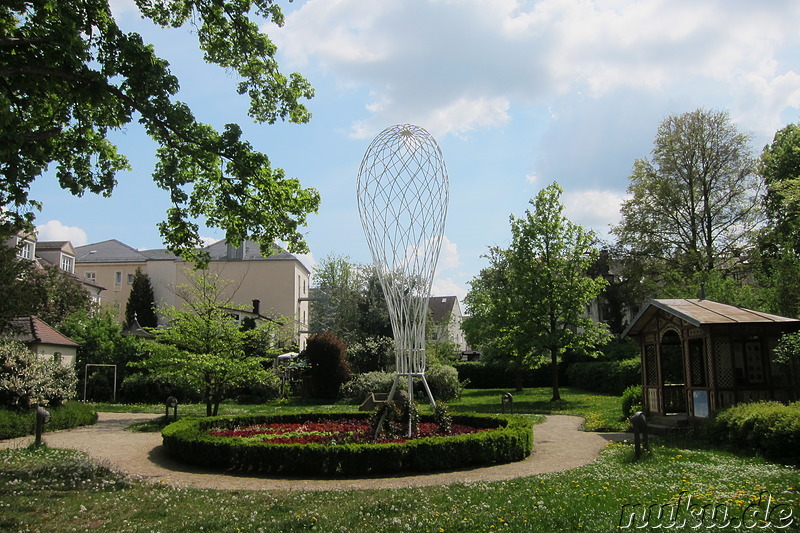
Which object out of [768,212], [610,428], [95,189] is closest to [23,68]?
[95,189]

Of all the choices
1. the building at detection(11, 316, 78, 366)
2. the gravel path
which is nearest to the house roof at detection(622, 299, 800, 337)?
the gravel path

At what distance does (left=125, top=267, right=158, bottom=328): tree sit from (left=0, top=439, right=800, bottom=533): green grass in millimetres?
36095

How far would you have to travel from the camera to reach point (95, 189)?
12.1m

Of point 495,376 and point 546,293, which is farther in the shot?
point 495,376

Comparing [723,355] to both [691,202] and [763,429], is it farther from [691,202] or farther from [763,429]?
[691,202]

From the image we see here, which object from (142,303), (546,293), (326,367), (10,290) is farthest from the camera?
(142,303)

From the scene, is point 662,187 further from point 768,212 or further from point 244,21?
point 244,21

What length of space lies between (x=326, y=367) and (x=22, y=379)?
54.5ft

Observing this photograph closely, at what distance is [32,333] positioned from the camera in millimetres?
22188

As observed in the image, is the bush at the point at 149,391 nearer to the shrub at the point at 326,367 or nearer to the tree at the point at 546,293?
the shrub at the point at 326,367

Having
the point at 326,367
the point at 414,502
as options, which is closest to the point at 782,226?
the point at 326,367

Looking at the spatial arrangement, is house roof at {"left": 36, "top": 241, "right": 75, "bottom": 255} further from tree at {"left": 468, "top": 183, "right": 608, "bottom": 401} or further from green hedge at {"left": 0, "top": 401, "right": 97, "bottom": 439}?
tree at {"left": 468, "top": 183, "right": 608, "bottom": 401}

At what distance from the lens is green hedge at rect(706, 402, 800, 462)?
1081cm

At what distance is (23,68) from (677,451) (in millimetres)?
13788
